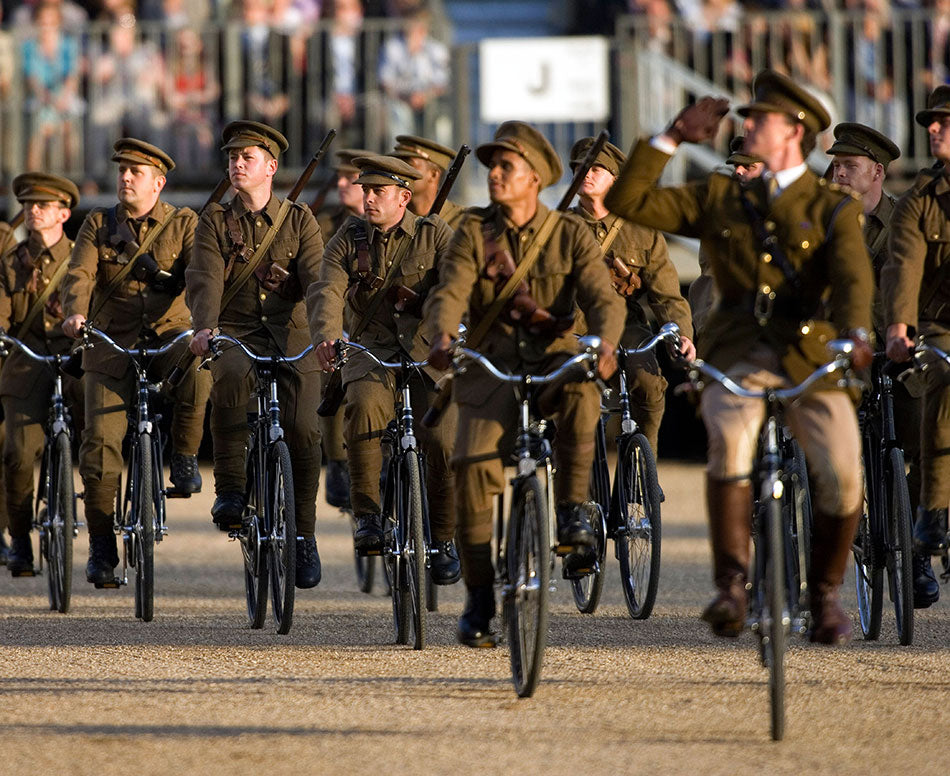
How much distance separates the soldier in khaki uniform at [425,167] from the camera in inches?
451

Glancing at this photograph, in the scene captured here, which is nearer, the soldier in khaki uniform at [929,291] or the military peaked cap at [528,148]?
the military peaked cap at [528,148]

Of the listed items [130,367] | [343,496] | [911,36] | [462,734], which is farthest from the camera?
[911,36]

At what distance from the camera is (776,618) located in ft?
23.1

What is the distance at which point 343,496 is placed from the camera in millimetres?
12156

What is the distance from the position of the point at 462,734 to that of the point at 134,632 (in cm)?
318

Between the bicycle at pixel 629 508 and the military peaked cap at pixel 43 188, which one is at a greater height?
the military peaked cap at pixel 43 188

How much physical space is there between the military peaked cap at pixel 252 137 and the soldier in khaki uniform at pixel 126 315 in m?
0.57

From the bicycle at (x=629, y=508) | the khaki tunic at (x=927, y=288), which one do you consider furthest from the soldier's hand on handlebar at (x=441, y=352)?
the bicycle at (x=629, y=508)

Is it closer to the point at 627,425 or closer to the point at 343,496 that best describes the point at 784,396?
the point at 627,425

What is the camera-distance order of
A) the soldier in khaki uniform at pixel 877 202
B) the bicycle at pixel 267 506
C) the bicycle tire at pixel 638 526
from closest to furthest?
the bicycle at pixel 267 506, the soldier in khaki uniform at pixel 877 202, the bicycle tire at pixel 638 526

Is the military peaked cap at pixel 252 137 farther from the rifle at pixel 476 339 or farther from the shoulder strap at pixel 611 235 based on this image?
the rifle at pixel 476 339

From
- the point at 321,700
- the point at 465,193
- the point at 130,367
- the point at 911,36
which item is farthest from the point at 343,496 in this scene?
the point at 911,36

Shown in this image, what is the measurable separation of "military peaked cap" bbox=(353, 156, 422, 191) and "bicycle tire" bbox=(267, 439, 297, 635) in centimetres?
126

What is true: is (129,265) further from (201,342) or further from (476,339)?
(476,339)
